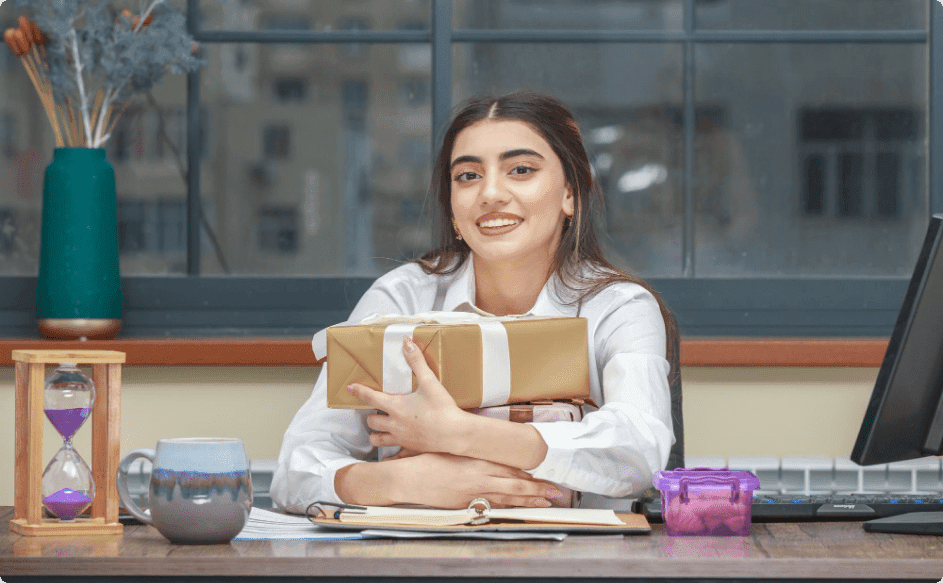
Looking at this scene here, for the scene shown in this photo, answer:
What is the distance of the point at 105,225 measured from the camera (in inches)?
80.3

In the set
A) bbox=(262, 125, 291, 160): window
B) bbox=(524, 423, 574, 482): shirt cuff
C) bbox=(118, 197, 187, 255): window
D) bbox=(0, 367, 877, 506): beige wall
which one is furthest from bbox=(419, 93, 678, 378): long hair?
bbox=(262, 125, 291, 160): window

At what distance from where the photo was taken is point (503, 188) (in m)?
1.54

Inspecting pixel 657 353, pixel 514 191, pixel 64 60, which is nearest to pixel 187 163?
pixel 64 60

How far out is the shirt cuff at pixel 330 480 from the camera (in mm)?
1293

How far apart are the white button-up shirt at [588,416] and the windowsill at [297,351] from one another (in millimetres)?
441

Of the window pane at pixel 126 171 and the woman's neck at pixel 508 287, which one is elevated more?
the window pane at pixel 126 171

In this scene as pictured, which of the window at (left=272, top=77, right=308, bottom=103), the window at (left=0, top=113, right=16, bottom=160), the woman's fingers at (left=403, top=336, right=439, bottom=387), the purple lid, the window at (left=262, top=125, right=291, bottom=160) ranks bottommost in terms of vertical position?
the purple lid

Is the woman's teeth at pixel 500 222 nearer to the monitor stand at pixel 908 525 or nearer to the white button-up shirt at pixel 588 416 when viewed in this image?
the white button-up shirt at pixel 588 416

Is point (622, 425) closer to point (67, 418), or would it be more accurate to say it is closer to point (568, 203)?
point (568, 203)

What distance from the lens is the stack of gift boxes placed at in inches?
45.2

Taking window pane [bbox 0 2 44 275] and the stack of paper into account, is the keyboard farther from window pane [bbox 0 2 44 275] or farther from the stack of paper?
window pane [bbox 0 2 44 275]

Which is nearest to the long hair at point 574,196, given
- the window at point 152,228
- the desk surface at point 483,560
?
the desk surface at point 483,560

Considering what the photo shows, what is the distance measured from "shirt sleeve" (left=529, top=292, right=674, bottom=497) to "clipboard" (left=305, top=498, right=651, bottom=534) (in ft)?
0.30

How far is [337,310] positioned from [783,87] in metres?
23.1
